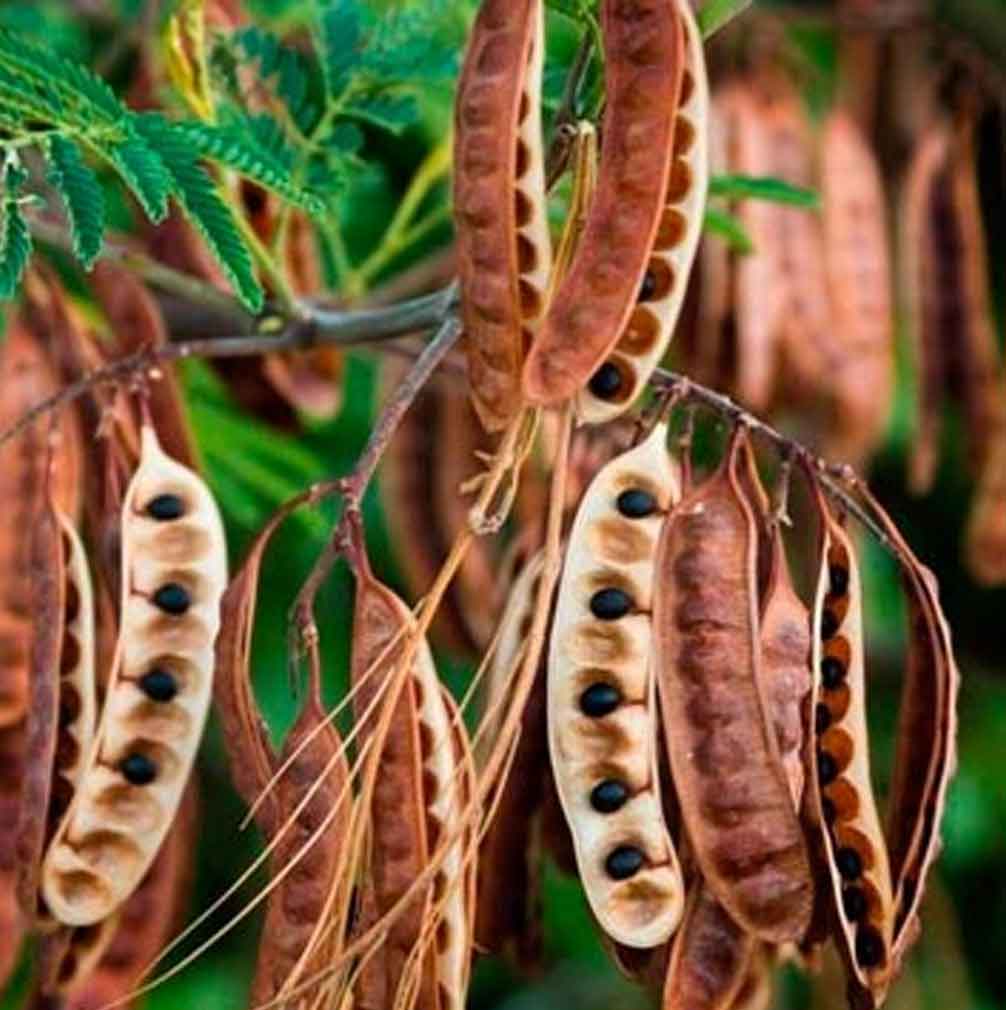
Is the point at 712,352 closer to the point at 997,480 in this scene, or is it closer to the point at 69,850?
the point at 997,480

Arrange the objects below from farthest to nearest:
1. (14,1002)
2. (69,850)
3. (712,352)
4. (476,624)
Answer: (14,1002) → (712,352) → (476,624) → (69,850)

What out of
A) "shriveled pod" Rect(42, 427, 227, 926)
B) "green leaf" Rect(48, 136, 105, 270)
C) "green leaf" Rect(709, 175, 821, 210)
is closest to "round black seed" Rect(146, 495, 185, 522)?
"shriveled pod" Rect(42, 427, 227, 926)

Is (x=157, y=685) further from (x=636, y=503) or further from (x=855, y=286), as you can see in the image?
(x=855, y=286)

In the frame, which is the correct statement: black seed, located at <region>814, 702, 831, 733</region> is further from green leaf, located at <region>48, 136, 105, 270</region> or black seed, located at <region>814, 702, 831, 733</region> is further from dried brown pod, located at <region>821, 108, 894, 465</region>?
dried brown pod, located at <region>821, 108, 894, 465</region>

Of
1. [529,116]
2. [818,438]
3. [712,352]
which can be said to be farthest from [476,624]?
[529,116]

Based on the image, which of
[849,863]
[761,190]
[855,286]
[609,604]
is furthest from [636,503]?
[855,286]

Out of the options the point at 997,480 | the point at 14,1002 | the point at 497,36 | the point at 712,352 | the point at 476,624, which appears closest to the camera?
the point at 497,36
